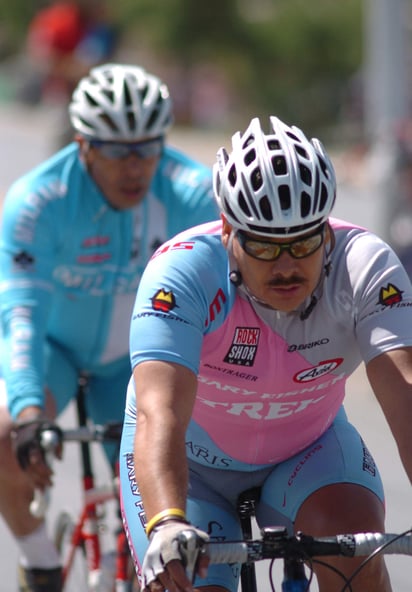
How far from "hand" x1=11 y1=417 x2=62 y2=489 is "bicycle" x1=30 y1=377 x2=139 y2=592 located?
489 mm

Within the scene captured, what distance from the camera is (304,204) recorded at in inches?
141

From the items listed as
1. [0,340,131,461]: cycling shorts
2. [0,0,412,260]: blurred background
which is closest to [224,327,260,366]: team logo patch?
[0,340,131,461]: cycling shorts

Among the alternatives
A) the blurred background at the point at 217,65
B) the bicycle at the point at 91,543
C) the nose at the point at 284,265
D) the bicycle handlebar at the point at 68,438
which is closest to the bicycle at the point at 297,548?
the nose at the point at 284,265

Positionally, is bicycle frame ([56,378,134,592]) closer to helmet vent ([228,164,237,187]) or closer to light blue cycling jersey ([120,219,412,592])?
light blue cycling jersey ([120,219,412,592])

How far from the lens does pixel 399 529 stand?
22.5ft

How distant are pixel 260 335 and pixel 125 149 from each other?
81.7 inches

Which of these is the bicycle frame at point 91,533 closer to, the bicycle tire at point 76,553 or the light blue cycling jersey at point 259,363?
the bicycle tire at point 76,553

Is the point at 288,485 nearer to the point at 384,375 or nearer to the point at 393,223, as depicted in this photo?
the point at 384,375

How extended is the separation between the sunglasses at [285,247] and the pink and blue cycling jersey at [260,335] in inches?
5.8

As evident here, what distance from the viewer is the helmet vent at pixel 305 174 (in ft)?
12.1

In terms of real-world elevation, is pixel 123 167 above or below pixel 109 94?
below

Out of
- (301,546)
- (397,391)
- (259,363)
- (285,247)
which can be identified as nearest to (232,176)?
(285,247)

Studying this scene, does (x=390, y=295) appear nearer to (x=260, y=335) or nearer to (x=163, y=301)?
(x=260, y=335)

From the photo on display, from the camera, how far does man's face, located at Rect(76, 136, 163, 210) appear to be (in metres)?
5.55
